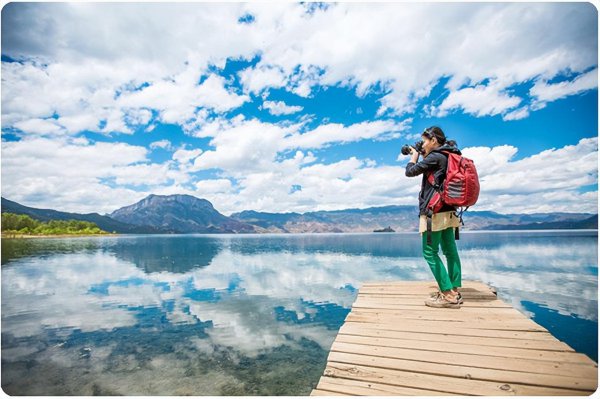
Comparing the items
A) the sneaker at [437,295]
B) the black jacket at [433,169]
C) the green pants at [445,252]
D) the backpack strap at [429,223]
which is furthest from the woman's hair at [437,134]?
the sneaker at [437,295]

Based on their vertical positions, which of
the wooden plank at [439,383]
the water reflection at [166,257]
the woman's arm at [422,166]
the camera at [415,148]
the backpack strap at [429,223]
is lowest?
the water reflection at [166,257]

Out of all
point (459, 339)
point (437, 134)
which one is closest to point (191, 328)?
point (459, 339)

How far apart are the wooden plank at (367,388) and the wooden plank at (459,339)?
4.41 feet

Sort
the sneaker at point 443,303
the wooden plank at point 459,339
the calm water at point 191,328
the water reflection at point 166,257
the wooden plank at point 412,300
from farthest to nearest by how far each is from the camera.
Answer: the water reflection at point 166,257 → the calm water at point 191,328 → the wooden plank at point 412,300 → the sneaker at point 443,303 → the wooden plank at point 459,339

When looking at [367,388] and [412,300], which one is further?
[412,300]

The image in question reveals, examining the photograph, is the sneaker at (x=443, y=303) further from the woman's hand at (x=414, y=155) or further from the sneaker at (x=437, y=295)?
the woman's hand at (x=414, y=155)

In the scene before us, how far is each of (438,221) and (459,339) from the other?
8.26 ft

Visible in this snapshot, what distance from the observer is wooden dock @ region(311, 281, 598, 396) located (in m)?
3.59

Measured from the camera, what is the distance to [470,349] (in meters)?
4.46

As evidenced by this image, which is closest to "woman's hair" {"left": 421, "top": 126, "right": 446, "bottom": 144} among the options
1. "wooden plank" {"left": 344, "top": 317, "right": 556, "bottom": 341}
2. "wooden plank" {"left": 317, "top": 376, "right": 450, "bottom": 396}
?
"wooden plank" {"left": 344, "top": 317, "right": 556, "bottom": 341}

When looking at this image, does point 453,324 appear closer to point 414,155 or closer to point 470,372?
point 470,372

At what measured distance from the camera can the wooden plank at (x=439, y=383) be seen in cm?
347

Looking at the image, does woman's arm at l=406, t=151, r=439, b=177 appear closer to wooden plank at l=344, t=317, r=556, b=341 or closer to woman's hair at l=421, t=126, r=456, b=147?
woman's hair at l=421, t=126, r=456, b=147

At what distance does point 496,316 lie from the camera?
19.1 ft
